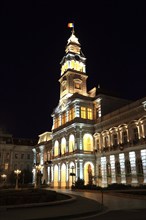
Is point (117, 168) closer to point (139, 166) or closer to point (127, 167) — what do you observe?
point (127, 167)

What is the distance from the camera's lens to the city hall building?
43.0 m

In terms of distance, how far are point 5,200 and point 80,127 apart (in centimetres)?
3731

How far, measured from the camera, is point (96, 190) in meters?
37.3

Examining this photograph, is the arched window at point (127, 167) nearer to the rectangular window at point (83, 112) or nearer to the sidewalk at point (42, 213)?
the rectangular window at point (83, 112)

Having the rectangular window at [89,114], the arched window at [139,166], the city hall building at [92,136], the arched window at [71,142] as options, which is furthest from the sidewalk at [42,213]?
the rectangular window at [89,114]

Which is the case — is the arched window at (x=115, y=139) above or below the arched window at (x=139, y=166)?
above

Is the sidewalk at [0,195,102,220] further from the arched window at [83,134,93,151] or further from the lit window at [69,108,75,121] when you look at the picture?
the lit window at [69,108,75,121]

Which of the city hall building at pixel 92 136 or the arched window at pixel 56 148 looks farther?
the arched window at pixel 56 148

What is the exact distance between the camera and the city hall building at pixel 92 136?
4300cm

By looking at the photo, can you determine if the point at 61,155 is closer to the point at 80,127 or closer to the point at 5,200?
the point at 80,127

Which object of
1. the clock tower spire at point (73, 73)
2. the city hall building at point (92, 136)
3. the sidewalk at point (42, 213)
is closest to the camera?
the sidewalk at point (42, 213)

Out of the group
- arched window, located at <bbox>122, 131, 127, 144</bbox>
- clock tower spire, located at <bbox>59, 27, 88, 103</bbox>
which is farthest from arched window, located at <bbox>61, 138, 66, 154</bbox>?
arched window, located at <bbox>122, 131, 127, 144</bbox>

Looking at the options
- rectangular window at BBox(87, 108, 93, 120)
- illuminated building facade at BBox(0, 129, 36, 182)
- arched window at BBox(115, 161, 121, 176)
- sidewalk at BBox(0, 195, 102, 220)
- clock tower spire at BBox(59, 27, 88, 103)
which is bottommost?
sidewalk at BBox(0, 195, 102, 220)

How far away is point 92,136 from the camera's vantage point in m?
55.8
